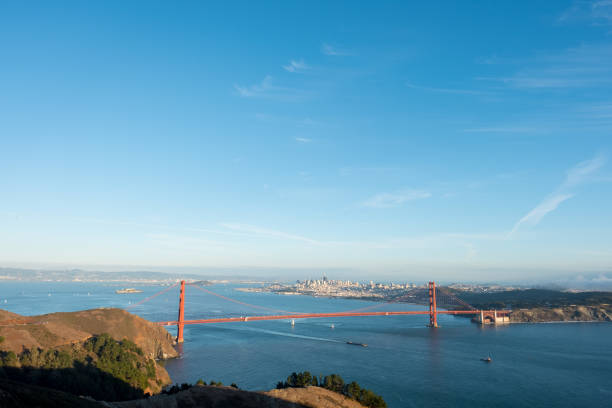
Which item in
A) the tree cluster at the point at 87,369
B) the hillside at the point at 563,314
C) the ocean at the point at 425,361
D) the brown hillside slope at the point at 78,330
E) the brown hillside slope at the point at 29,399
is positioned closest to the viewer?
the brown hillside slope at the point at 29,399

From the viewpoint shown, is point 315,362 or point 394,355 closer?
point 315,362

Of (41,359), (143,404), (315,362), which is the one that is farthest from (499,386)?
(41,359)

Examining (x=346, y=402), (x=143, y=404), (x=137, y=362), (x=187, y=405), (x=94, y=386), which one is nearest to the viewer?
(x=143, y=404)

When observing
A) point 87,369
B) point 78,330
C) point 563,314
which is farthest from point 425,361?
point 563,314

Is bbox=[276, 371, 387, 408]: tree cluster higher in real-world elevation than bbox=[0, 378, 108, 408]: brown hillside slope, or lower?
lower

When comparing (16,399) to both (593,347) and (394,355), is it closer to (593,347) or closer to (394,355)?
(394,355)

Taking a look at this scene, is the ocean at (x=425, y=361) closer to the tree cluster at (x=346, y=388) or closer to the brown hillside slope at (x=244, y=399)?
the tree cluster at (x=346, y=388)

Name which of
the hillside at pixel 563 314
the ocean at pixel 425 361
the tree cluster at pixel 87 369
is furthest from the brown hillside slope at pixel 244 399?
the hillside at pixel 563 314

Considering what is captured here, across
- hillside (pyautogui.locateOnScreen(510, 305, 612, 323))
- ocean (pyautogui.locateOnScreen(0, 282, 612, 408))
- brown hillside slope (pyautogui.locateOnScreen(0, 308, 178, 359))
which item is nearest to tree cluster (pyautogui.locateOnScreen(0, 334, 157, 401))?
brown hillside slope (pyautogui.locateOnScreen(0, 308, 178, 359))

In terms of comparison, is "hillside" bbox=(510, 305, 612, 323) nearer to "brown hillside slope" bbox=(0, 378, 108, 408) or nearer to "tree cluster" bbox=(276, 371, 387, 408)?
"tree cluster" bbox=(276, 371, 387, 408)
